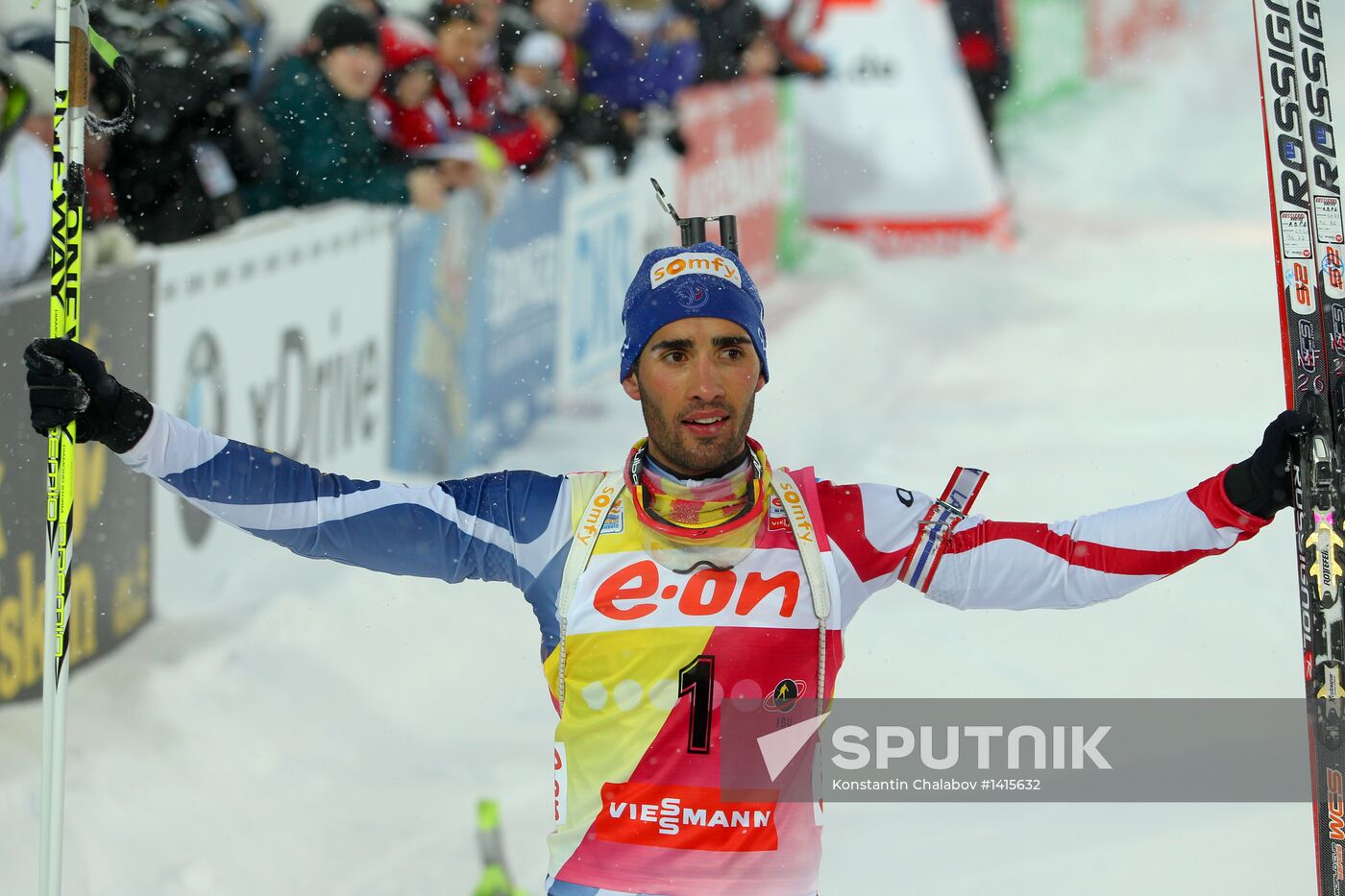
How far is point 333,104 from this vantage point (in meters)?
7.22

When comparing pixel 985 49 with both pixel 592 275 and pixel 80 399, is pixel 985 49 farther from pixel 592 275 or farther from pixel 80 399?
pixel 80 399

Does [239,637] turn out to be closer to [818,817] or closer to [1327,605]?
[818,817]

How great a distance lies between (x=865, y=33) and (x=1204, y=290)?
3.33m

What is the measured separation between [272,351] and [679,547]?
421 cm

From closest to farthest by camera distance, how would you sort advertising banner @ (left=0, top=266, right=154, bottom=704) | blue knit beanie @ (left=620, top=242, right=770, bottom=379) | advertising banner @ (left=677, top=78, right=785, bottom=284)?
blue knit beanie @ (left=620, top=242, right=770, bottom=379) < advertising banner @ (left=0, top=266, right=154, bottom=704) < advertising banner @ (left=677, top=78, right=785, bottom=284)

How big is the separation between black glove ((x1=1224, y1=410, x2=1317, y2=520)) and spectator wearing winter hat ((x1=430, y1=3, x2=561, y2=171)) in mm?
5733

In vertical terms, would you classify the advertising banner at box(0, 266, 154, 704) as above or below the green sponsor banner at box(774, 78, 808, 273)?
below

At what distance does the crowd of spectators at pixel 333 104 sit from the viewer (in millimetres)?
5934

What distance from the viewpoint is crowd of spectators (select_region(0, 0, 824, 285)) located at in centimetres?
593

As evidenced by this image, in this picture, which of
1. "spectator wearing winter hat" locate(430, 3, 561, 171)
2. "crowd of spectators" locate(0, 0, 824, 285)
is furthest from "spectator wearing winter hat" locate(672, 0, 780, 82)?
"spectator wearing winter hat" locate(430, 3, 561, 171)

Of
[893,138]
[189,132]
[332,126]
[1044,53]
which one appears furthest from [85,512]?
[1044,53]

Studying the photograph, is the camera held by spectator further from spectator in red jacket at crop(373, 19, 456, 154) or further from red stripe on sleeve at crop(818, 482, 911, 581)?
red stripe on sleeve at crop(818, 482, 911, 581)

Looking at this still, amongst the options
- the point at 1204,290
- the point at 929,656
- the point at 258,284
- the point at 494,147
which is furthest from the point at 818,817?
the point at 1204,290

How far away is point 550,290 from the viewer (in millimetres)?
8664
